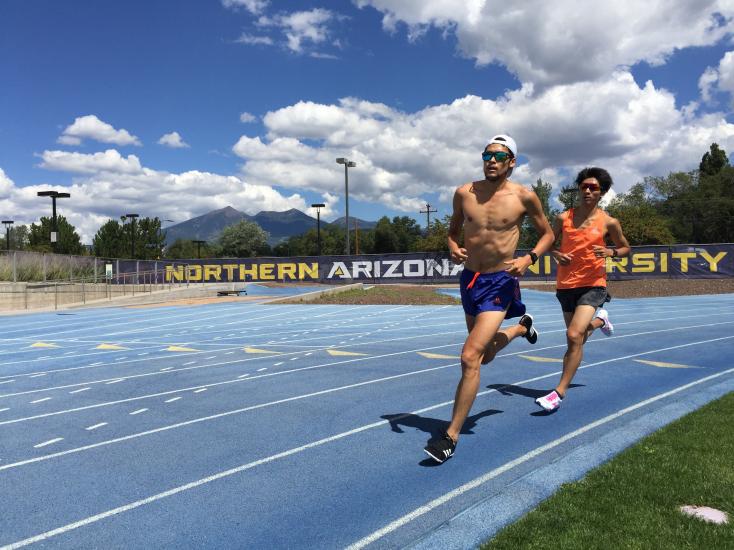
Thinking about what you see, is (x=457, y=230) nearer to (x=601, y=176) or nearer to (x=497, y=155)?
(x=497, y=155)

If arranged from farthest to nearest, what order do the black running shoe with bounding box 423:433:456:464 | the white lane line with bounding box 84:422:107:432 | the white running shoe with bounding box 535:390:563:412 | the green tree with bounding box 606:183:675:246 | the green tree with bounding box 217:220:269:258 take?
the green tree with bounding box 217:220:269:258 → the green tree with bounding box 606:183:675:246 → the white running shoe with bounding box 535:390:563:412 → the white lane line with bounding box 84:422:107:432 → the black running shoe with bounding box 423:433:456:464

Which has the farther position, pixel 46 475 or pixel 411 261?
pixel 411 261

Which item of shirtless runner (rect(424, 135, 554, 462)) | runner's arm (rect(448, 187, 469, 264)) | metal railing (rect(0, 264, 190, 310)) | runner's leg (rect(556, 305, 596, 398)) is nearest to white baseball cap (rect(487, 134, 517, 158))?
shirtless runner (rect(424, 135, 554, 462))

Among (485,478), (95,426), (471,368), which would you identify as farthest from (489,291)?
(95,426)

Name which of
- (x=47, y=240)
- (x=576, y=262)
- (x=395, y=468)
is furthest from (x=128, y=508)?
(x=47, y=240)

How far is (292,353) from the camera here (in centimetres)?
A: 906

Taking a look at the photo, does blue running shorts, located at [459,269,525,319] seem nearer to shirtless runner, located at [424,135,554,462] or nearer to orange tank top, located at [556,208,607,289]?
shirtless runner, located at [424,135,554,462]

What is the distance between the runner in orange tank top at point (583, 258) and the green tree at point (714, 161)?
3210 inches

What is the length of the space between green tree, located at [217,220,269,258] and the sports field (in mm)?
98371

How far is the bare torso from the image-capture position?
4176mm

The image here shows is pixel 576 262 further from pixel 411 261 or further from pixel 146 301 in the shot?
pixel 411 261

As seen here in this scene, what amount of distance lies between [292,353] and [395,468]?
18.1 feet

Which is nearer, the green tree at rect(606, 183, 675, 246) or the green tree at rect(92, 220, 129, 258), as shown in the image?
the green tree at rect(606, 183, 675, 246)

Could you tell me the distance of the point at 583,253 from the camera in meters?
5.36
